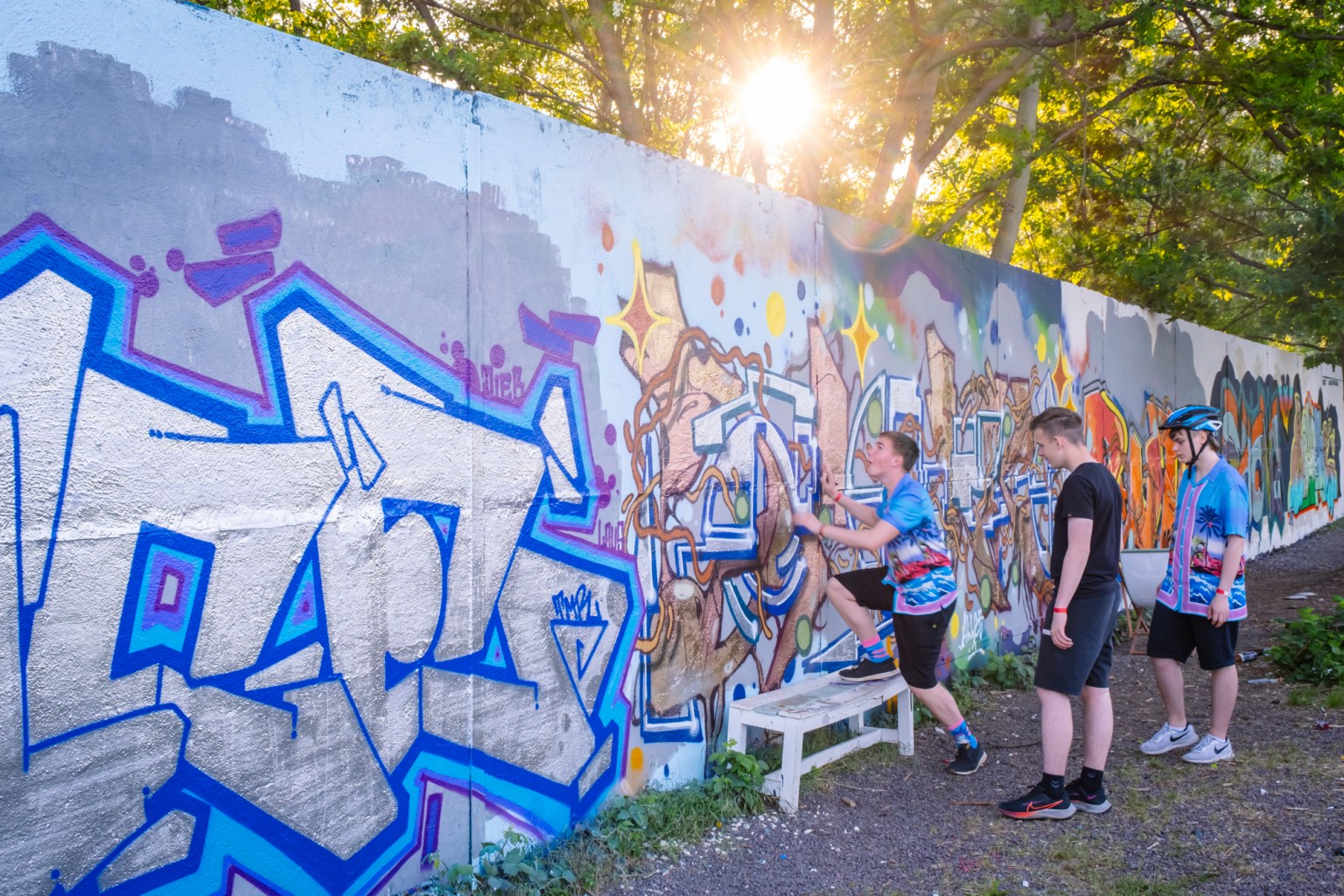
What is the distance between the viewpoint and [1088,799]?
16.1ft

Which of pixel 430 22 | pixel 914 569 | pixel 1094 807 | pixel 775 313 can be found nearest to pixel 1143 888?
pixel 1094 807

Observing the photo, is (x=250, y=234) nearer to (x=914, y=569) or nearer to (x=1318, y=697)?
(x=914, y=569)

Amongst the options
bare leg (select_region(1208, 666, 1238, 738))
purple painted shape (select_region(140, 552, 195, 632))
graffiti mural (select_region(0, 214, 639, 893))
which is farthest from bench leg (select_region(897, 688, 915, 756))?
purple painted shape (select_region(140, 552, 195, 632))

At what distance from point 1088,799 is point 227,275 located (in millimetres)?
4362

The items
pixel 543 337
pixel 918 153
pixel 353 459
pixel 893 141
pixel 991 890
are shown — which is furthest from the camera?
pixel 918 153

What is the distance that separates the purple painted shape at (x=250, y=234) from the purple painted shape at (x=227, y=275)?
0.09 feet

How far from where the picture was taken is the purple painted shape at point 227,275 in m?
3.01

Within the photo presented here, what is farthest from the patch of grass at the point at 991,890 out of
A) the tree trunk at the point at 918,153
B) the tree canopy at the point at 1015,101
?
the tree trunk at the point at 918,153

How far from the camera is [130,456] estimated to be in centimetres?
285

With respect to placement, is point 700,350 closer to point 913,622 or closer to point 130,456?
point 913,622

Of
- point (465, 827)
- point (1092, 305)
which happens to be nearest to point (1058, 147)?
point (1092, 305)

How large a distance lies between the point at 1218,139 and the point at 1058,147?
314 centimetres

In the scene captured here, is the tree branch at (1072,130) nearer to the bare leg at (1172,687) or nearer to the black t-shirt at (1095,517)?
the bare leg at (1172,687)

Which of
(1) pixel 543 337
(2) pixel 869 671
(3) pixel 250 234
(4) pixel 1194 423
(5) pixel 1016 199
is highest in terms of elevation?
(5) pixel 1016 199
